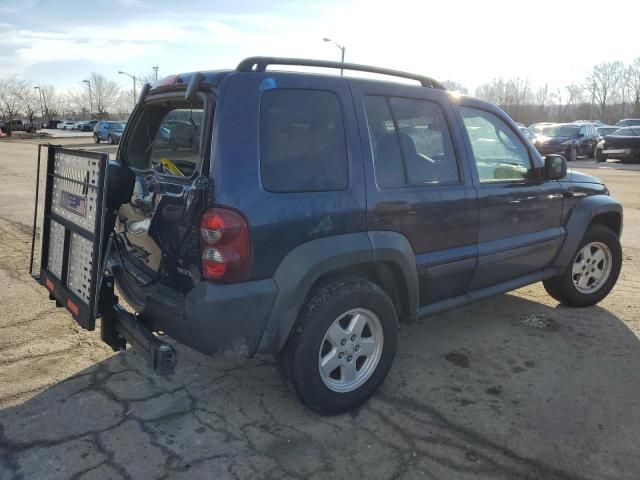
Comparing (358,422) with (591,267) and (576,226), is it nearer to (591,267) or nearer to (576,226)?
(576,226)

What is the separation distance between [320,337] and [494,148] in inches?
83.1

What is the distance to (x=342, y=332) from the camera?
3.13 metres

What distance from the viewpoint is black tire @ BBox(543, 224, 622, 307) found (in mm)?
4852

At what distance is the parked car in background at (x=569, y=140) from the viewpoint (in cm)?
2356

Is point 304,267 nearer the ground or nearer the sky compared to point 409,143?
nearer the ground

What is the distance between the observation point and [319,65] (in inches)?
125

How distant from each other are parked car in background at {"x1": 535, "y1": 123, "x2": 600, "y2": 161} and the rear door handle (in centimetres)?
2198

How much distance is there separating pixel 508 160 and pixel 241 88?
232 centimetres

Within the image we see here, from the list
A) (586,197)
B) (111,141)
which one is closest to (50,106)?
(111,141)

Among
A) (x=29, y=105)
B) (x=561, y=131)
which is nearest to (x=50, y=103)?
(x=29, y=105)

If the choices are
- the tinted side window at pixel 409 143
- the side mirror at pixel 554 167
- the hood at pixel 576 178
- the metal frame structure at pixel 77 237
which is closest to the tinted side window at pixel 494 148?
the side mirror at pixel 554 167

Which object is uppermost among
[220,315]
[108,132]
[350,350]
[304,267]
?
[108,132]

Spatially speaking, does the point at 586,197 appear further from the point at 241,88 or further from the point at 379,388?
the point at 241,88

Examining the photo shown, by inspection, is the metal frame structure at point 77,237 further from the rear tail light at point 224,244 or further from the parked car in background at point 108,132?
the parked car in background at point 108,132
